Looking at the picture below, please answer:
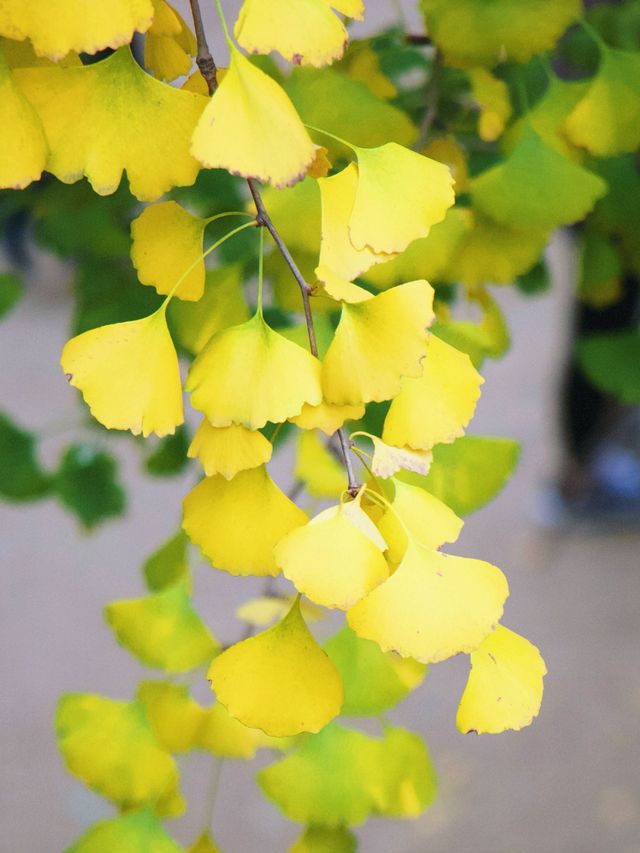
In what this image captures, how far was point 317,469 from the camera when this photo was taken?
0.42 metres

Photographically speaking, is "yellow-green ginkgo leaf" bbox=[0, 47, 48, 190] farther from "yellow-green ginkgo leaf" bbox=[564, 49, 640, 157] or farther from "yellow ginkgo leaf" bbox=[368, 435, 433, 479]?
"yellow-green ginkgo leaf" bbox=[564, 49, 640, 157]

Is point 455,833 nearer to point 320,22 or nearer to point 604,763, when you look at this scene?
point 604,763

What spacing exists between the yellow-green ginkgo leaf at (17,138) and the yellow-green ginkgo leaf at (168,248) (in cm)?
4

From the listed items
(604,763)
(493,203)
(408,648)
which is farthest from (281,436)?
(604,763)

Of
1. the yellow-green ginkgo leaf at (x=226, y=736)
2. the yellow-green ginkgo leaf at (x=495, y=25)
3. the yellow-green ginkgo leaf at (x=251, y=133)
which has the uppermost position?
the yellow-green ginkgo leaf at (x=251, y=133)

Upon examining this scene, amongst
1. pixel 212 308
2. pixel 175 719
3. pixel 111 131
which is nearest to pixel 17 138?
pixel 111 131

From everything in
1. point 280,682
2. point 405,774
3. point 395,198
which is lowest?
point 405,774

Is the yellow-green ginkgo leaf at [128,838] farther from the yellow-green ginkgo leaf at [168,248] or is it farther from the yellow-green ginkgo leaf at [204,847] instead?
the yellow-green ginkgo leaf at [168,248]

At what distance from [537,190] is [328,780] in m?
0.25

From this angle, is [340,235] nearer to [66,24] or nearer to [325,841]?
[66,24]

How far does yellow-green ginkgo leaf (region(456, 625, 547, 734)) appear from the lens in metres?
0.25

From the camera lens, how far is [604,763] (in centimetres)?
128

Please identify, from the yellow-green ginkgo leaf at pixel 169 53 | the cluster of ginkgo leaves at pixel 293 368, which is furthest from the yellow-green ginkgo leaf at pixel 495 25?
the yellow-green ginkgo leaf at pixel 169 53

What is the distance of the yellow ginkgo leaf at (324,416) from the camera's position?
0.25m
